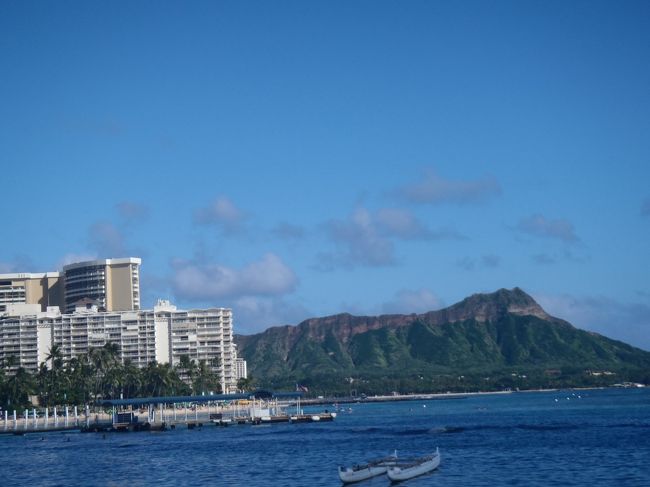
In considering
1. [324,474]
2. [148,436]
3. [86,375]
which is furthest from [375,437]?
[86,375]

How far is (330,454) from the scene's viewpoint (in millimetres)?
103688

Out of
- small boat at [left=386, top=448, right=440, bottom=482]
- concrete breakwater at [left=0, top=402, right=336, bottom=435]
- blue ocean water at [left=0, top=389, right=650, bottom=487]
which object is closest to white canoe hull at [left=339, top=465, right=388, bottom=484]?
blue ocean water at [left=0, top=389, right=650, bottom=487]

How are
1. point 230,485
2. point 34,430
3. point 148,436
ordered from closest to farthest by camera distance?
point 230,485
point 148,436
point 34,430

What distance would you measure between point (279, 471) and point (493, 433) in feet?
150

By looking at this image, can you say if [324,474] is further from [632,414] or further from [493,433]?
[632,414]

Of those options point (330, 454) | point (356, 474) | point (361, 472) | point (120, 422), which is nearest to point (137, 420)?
point (120, 422)

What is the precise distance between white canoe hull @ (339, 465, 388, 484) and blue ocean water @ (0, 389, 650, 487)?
954mm

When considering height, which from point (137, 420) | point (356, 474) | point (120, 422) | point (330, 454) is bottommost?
point (356, 474)

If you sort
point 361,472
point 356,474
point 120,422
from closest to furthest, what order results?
point 356,474 < point 361,472 < point 120,422

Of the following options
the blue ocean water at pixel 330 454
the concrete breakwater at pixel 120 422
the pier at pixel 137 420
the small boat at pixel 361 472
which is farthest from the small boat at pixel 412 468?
the concrete breakwater at pixel 120 422

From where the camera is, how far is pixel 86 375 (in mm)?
199500

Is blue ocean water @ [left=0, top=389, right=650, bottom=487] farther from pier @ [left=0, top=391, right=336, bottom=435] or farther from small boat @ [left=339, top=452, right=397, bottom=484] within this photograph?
pier @ [left=0, top=391, right=336, bottom=435]

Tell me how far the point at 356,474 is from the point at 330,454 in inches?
990

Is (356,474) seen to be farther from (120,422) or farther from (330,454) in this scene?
(120,422)
